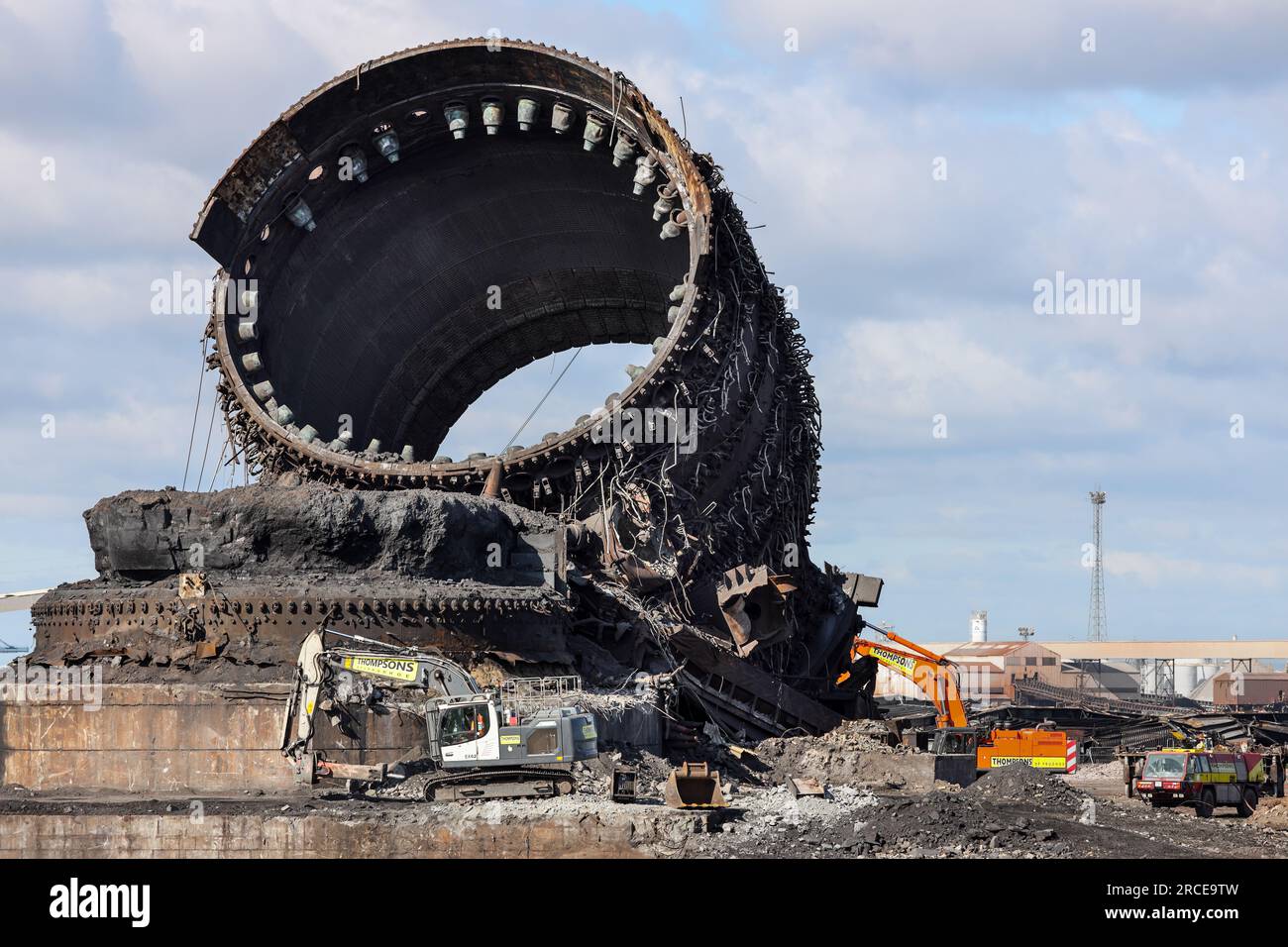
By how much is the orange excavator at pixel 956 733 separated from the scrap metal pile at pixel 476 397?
116cm

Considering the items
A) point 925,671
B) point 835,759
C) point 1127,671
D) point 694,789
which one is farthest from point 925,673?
point 1127,671

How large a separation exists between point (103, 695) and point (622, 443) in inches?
333

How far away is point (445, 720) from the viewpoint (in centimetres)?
1769

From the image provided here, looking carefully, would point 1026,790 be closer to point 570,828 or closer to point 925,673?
point 570,828

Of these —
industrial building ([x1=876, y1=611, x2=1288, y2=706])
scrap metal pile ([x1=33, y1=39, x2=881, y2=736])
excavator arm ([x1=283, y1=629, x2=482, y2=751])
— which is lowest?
industrial building ([x1=876, y1=611, x2=1288, y2=706])

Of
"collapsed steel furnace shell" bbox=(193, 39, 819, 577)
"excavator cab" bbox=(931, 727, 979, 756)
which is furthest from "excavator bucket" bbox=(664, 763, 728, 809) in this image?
"excavator cab" bbox=(931, 727, 979, 756)

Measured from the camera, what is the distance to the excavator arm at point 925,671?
102 feet

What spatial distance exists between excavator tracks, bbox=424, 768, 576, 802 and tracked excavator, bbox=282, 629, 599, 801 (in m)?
0.01

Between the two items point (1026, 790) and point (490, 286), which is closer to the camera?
point (1026, 790)

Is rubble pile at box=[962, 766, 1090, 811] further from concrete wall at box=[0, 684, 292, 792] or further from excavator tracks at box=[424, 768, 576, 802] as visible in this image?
concrete wall at box=[0, 684, 292, 792]

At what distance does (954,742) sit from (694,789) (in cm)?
1055

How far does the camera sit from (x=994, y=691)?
6725 cm

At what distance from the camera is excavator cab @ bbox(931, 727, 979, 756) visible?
26.6m

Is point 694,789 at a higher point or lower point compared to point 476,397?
lower
